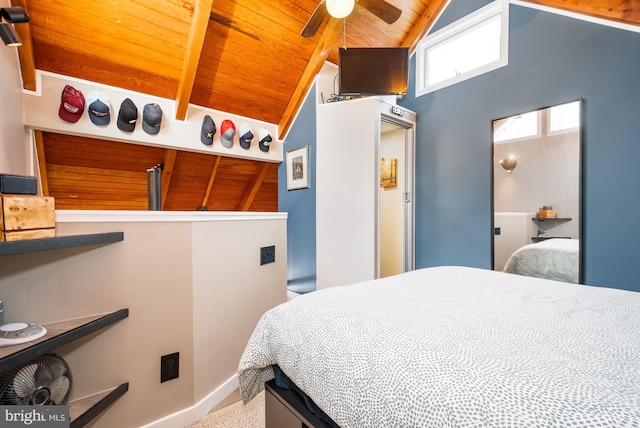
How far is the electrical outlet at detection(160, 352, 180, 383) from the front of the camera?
4.35ft

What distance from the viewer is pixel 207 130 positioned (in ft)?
9.95

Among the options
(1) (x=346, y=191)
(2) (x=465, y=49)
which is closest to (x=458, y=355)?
(1) (x=346, y=191)

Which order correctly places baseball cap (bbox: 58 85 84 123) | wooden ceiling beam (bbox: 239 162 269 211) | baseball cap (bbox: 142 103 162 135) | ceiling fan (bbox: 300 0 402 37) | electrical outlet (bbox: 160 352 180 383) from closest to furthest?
electrical outlet (bbox: 160 352 180 383)
ceiling fan (bbox: 300 0 402 37)
baseball cap (bbox: 58 85 84 123)
baseball cap (bbox: 142 103 162 135)
wooden ceiling beam (bbox: 239 162 269 211)

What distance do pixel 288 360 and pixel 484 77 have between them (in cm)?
287

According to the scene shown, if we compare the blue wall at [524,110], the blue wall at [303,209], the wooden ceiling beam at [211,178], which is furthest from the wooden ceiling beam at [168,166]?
the blue wall at [524,110]

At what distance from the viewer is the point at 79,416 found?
3.34ft

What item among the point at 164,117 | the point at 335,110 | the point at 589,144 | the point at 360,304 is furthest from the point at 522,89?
the point at 164,117

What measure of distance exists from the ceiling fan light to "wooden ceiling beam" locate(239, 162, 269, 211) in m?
2.18

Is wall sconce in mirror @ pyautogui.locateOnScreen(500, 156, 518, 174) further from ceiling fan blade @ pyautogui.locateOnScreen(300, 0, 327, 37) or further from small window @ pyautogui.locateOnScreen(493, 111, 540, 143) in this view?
ceiling fan blade @ pyautogui.locateOnScreen(300, 0, 327, 37)

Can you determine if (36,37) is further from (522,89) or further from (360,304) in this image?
(522,89)

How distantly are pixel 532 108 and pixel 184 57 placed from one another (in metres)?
3.11

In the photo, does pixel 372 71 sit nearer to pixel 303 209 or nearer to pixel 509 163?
pixel 509 163

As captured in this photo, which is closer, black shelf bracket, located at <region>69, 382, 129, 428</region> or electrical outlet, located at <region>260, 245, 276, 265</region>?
black shelf bracket, located at <region>69, 382, 129, 428</region>

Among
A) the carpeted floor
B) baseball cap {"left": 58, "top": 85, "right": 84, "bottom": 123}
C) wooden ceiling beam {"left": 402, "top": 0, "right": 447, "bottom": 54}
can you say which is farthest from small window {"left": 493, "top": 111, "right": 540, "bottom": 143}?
baseball cap {"left": 58, "top": 85, "right": 84, "bottom": 123}
